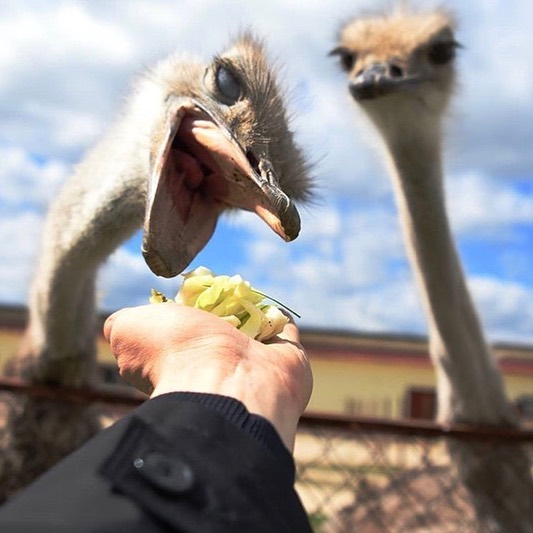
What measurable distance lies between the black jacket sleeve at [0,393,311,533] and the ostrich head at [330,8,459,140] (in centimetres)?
300

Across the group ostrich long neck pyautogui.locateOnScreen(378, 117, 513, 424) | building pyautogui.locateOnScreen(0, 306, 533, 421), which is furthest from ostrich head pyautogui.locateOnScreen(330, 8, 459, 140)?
building pyautogui.locateOnScreen(0, 306, 533, 421)

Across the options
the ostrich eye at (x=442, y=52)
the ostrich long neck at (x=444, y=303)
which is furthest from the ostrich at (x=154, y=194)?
the ostrich eye at (x=442, y=52)

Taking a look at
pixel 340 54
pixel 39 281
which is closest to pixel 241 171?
pixel 39 281

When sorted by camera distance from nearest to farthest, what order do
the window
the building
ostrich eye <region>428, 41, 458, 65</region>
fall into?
ostrich eye <region>428, 41, 458, 65</region> < the building < the window

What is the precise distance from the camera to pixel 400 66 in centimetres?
393

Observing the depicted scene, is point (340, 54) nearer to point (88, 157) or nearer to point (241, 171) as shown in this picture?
point (88, 157)

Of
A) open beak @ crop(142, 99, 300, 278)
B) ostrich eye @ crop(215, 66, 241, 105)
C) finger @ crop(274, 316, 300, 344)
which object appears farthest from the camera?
ostrich eye @ crop(215, 66, 241, 105)

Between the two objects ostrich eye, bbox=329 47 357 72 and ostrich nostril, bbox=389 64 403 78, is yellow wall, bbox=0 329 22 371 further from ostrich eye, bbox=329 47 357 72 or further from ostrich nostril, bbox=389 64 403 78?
ostrich nostril, bbox=389 64 403 78

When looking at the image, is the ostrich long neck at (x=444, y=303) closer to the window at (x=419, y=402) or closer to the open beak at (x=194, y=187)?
the open beak at (x=194, y=187)

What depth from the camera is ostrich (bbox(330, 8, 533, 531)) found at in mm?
3475

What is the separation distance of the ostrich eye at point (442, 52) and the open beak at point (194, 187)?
2.53 meters

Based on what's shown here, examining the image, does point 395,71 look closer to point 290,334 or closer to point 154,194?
point 154,194

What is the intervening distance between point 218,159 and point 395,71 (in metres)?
2.34

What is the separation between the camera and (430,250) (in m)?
3.74
